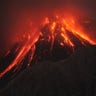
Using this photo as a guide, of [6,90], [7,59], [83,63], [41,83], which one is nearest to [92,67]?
[83,63]

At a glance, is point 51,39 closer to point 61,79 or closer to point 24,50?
point 24,50

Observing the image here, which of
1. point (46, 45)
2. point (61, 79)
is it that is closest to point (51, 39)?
point (46, 45)

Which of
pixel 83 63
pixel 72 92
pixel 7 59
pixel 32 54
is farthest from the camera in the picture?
pixel 7 59

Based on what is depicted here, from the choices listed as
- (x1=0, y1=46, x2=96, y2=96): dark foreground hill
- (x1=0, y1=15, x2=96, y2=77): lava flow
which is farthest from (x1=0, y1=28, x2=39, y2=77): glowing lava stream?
(x1=0, y1=46, x2=96, y2=96): dark foreground hill

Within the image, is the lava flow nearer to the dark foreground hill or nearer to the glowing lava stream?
the glowing lava stream

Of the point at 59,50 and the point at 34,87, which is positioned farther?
the point at 59,50

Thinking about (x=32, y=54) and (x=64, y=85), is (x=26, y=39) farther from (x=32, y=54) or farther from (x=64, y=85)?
(x=64, y=85)
